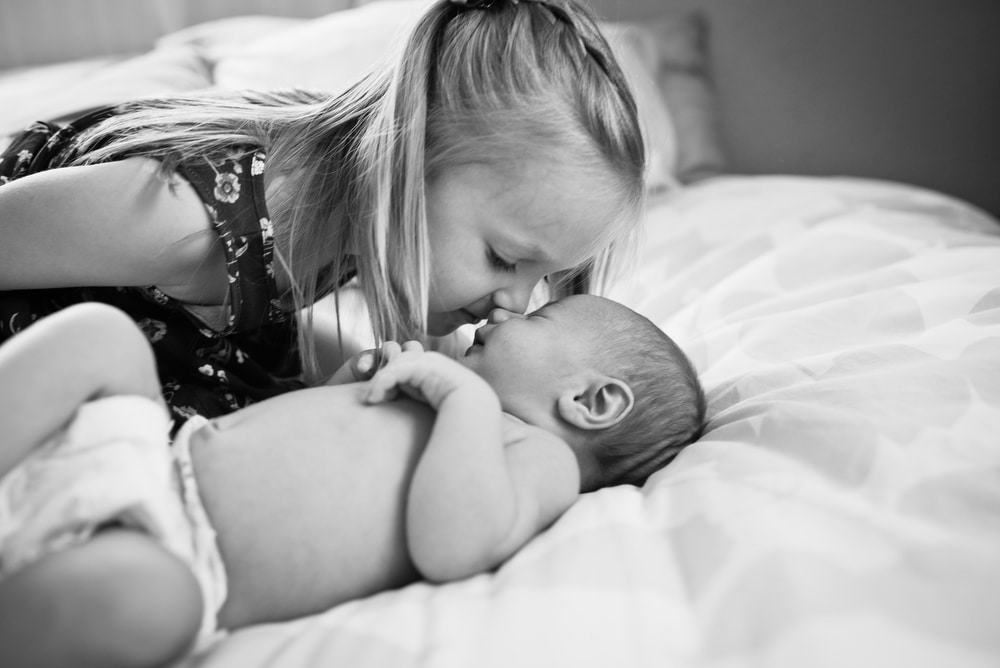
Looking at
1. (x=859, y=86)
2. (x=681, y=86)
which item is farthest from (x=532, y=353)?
(x=859, y=86)

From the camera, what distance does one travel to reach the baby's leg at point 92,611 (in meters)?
0.49

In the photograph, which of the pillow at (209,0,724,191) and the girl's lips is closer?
the girl's lips

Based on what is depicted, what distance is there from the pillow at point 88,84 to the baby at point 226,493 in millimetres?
774

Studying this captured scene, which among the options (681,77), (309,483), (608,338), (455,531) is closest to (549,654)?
(455,531)

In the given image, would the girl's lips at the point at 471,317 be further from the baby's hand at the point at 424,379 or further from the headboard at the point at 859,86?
the headboard at the point at 859,86

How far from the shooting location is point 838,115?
7.59 feet

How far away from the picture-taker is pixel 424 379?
73cm

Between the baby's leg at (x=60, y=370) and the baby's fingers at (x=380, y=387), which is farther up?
the baby's leg at (x=60, y=370)

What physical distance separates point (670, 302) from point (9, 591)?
96 cm

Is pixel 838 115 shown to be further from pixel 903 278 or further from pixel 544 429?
pixel 544 429

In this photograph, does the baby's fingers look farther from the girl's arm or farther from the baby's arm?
the girl's arm

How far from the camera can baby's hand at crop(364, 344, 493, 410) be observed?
0.72m

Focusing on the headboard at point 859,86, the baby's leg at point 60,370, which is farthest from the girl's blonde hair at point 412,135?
the headboard at point 859,86

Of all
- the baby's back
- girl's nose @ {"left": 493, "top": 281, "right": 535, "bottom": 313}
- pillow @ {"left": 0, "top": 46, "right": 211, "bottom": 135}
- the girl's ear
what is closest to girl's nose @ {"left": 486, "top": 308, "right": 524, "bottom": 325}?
girl's nose @ {"left": 493, "top": 281, "right": 535, "bottom": 313}
